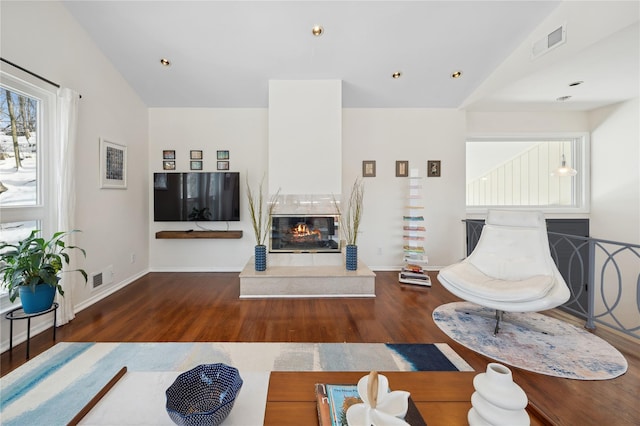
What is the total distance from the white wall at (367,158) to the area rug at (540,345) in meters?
1.91

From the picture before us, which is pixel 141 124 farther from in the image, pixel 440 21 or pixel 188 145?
pixel 440 21

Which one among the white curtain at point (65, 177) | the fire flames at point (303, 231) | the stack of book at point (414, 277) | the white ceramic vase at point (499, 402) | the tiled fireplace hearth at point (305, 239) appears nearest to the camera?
the white ceramic vase at point (499, 402)

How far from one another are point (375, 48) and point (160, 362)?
12.7 feet

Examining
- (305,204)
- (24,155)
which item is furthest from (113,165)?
(305,204)

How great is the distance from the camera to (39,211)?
8.35 ft

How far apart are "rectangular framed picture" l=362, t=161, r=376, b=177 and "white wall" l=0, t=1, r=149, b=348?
3.57 meters

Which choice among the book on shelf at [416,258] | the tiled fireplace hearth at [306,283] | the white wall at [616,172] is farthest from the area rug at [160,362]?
the white wall at [616,172]

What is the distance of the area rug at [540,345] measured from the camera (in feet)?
6.37

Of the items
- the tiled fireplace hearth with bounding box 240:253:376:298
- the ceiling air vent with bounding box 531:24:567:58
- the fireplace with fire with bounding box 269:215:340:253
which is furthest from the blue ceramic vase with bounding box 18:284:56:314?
the ceiling air vent with bounding box 531:24:567:58

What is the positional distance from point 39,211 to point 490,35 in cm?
507

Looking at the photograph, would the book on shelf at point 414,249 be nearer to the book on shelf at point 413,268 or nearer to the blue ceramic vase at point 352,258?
the book on shelf at point 413,268

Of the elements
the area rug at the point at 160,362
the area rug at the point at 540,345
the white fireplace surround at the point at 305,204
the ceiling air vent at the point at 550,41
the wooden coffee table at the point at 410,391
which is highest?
the ceiling air vent at the point at 550,41

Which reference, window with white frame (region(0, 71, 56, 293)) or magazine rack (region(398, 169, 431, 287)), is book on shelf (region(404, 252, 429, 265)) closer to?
magazine rack (region(398, 169, 431, 287))

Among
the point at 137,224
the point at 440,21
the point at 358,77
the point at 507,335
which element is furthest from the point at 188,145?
the point at 507,335
